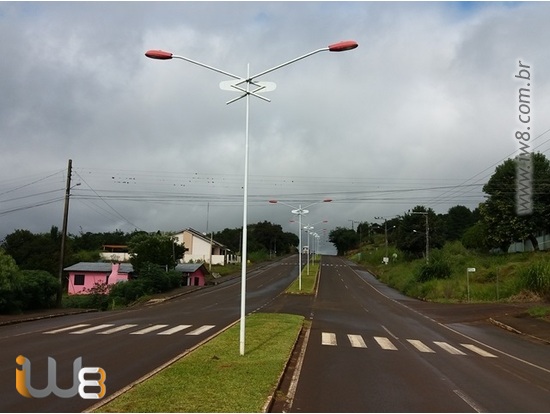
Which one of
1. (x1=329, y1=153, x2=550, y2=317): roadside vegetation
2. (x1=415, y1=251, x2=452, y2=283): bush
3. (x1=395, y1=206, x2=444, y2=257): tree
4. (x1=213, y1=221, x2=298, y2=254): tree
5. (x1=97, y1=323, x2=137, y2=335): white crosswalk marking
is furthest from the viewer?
(x1=213, y1=221, x2=298, y2=254): tree

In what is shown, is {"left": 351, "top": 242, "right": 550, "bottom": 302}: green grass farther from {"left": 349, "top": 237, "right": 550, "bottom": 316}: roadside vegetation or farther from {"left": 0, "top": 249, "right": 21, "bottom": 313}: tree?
{"left": 0, "top": 249, "right": 21, "bottom": 313}: tree

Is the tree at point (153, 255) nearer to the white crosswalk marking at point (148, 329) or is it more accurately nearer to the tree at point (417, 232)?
the tree at point (417, 232)

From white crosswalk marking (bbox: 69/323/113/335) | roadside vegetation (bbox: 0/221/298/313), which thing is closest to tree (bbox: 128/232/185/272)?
roadside vegetation (bbox: 0/221/298/313)

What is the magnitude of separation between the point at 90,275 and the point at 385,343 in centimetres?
5626

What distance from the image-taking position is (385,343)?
20.4 meters

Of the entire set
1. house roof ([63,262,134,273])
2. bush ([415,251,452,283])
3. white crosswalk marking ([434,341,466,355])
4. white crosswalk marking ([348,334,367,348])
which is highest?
bush ([415,251,452,283])

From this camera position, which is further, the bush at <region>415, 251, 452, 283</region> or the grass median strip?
the bush at <region>415, 251, 452, 283</region>

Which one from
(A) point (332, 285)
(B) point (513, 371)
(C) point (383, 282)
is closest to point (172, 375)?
(B) point (513, 371)

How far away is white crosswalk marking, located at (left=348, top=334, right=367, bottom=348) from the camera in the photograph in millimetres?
19131

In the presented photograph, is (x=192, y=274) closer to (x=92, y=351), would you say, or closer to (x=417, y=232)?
(x=417, y=232)

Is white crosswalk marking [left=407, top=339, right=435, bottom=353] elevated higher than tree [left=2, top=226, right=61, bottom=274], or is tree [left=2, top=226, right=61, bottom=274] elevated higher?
tree [left=2, top=226, right=61, bottom=274]

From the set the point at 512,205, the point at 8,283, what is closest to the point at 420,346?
the point at 8,283

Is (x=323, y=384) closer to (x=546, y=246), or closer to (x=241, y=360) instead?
(x=241, y=360)

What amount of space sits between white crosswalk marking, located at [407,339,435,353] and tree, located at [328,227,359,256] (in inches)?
5976
